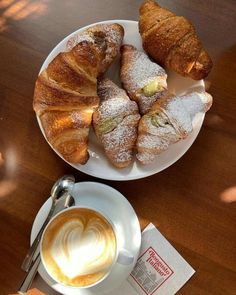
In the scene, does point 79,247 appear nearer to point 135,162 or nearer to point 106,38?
point 135,162

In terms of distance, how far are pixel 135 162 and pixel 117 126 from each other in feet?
0.31

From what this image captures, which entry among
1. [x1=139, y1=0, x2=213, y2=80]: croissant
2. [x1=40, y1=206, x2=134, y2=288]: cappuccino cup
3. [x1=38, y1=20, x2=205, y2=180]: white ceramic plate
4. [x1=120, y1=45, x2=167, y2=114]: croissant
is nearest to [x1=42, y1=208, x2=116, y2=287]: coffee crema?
[x1=40, y1=206, x2=134, y2=288]: cappuccino cup

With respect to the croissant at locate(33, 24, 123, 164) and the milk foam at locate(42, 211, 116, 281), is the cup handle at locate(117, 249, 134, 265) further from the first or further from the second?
the croissant at locate(33, 24, 123, 164)

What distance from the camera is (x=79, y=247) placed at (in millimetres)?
984

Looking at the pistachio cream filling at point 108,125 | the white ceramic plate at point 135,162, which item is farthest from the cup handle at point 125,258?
the pistachio cream filling at point 108,125

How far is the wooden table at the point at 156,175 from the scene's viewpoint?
103 cm

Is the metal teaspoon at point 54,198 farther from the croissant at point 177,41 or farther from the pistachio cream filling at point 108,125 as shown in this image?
the croissant at point 177,41

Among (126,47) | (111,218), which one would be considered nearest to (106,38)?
(126,47)

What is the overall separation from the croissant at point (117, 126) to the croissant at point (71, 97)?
0.03m

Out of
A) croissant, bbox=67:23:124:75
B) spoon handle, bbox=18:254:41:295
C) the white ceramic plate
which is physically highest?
croissant, bbox=67:23:124:75

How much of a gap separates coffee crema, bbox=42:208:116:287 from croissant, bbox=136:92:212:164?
18 centimetres

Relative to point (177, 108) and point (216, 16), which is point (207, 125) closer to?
point (177, 108)

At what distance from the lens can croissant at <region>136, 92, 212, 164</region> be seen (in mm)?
972

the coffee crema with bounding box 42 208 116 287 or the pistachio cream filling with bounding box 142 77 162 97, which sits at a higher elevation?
the pistachio cream filling with bounding box 142 77 162 97
